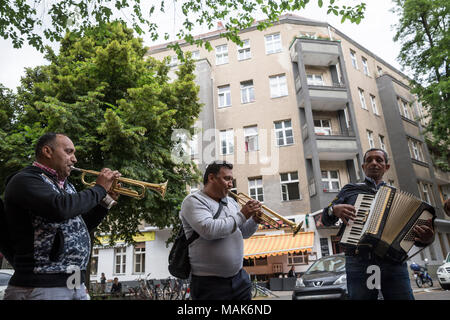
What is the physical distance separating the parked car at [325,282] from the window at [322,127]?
12854mm

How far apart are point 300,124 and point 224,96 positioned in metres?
5.89

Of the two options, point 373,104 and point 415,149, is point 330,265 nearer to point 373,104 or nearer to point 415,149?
point 373,104

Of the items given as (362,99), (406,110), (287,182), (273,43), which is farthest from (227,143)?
(406,110)

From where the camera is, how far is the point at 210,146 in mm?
22562

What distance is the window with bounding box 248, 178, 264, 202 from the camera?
21.5 metres

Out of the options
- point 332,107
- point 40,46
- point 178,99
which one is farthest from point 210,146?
point 40,46

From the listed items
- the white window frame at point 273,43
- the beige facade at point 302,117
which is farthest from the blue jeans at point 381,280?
the white window frame at point 273,43

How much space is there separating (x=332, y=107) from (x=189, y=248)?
21.6 meters

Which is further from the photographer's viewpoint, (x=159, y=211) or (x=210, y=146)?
(x=210, y=146)

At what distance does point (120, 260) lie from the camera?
23000 millimetres

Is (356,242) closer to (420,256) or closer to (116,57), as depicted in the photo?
(116,57)

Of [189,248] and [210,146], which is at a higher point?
[210,146]

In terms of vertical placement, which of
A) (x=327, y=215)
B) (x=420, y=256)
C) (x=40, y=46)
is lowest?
(x=327, y=215)

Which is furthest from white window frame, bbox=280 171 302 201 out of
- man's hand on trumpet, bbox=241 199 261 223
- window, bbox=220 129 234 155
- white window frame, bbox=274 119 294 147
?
man's hand on trumpet, bbox=241 199 261 223
